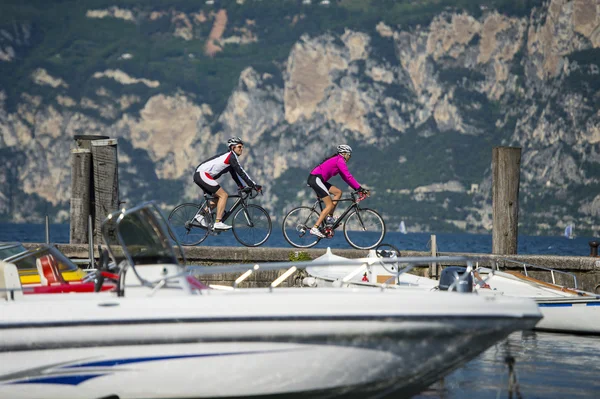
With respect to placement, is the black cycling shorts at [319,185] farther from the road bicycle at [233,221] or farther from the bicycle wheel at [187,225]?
the bicycle wheel at [187,225]

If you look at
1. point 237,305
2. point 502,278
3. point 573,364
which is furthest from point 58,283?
point 502,278

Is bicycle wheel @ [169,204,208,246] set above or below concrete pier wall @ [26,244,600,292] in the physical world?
above

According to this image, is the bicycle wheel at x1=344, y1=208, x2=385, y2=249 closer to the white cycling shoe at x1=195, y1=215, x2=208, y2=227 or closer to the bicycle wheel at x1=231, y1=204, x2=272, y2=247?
the bicycle wheel at x1=231, y1=204, x2=272, y2=247

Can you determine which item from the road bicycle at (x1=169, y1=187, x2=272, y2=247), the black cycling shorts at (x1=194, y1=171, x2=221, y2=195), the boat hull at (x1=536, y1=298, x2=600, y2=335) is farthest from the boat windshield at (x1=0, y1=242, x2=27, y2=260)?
the boat hull at (x1=536, y1=298, x2=600, y2=335)

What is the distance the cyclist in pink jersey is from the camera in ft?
56.4

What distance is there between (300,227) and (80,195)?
161 inches

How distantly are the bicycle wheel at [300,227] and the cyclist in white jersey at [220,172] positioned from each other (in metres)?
1.42

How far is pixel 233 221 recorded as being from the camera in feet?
57.1

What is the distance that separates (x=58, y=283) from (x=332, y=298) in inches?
112

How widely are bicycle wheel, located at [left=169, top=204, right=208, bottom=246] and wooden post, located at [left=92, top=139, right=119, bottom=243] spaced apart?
1111mm

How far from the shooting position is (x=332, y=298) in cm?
752

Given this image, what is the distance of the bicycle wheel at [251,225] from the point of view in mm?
17453

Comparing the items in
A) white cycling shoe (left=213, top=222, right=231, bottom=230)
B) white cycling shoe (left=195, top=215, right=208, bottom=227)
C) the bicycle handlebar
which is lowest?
white cycling shoe (left=213, top=222, right=231, bottom=230)

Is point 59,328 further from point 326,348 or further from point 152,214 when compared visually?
point 326,348
